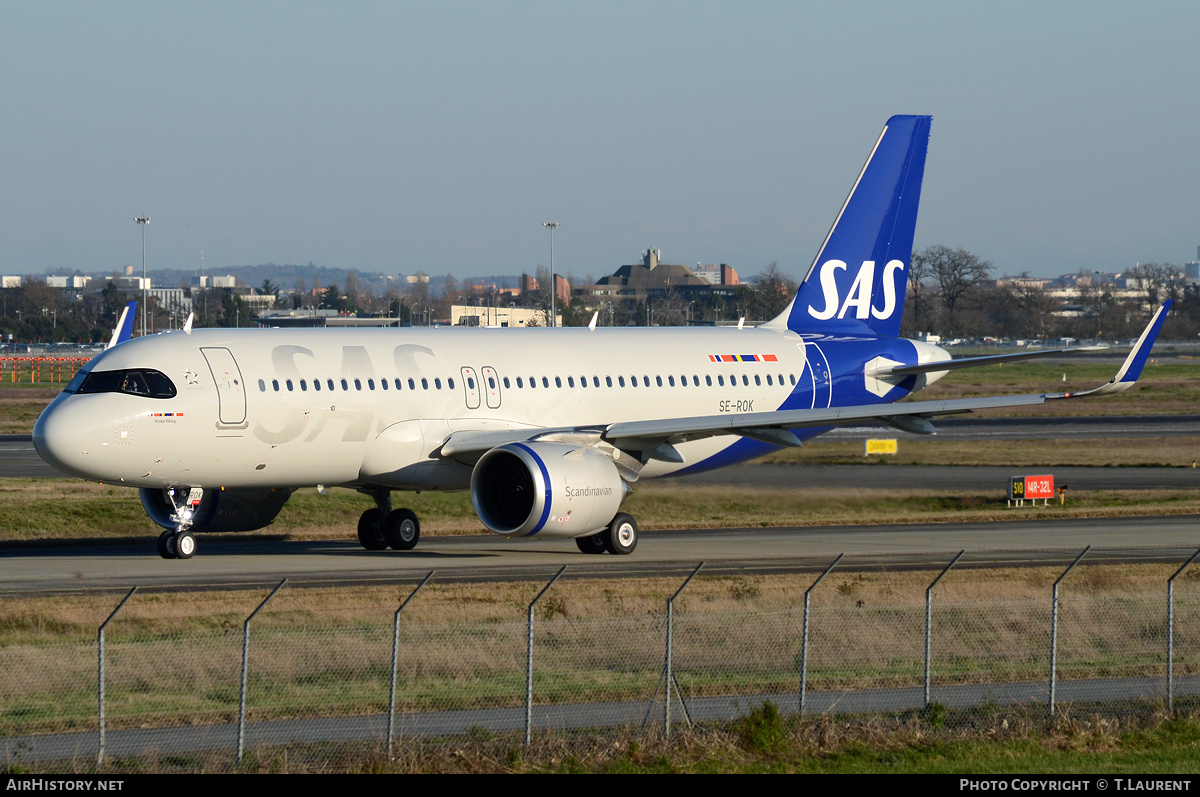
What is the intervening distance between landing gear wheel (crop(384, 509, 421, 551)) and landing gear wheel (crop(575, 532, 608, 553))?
12.7ft

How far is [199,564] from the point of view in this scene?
3030cm

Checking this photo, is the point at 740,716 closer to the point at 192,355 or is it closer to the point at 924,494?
the point at 192,355

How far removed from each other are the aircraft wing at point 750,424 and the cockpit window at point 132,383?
243 inches

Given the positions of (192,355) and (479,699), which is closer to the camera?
(479,699)

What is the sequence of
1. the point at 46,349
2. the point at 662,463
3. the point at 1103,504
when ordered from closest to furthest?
the point at 662,463
the point at 1103,504
the point at 46,349

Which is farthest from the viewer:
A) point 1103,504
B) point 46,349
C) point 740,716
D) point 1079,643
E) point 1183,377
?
point 46,349

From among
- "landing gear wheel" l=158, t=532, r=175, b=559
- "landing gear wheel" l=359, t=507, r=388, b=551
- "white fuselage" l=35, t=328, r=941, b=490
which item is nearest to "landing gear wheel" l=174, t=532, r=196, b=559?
"landing gear wheel" l=158, t=532, r=175, b=559

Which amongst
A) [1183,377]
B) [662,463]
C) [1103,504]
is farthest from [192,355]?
[1183,377]

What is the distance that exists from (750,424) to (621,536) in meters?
3.78

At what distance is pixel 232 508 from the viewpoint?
32812 mm

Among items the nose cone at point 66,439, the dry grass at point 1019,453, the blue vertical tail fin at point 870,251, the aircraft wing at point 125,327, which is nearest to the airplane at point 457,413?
the nose cone at point 66,439

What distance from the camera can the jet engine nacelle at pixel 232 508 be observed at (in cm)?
3254

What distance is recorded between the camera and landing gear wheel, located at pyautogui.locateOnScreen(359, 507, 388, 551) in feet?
111
